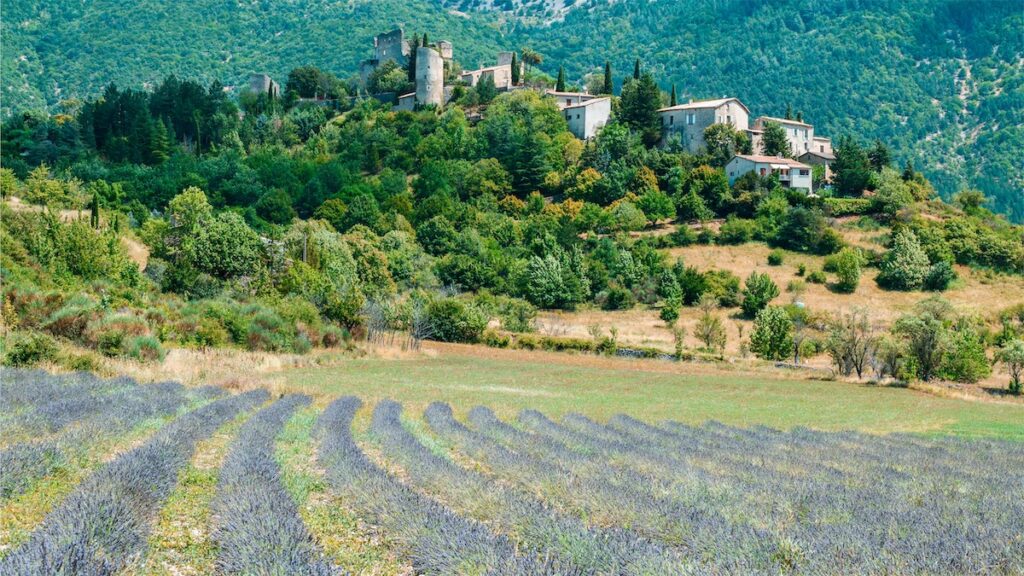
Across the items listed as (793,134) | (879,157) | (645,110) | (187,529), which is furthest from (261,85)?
(187,529)

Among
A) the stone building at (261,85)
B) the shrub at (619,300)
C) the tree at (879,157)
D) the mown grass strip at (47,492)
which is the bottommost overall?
the mown grass strip at (47,492)

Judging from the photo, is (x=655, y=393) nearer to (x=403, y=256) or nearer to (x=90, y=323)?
(x=90, y=323)

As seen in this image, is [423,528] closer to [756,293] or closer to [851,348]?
[851,348]

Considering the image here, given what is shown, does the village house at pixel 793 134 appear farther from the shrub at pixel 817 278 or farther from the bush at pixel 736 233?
the shrub at pixel 817 278

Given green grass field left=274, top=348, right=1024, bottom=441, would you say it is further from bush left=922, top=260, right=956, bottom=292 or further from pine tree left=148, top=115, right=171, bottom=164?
pine tree left=148, top=115, right=171, bottom=164

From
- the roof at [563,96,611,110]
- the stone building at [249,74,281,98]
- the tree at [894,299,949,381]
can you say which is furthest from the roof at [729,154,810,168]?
A: the stone building at [249,74,281,98]

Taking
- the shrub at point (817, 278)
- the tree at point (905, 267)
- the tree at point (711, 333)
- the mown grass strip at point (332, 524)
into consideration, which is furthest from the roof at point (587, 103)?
the mown grass strip at point (332, 524)

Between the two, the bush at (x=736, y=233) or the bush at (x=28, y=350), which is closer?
the bush at (x=28, y=350)
